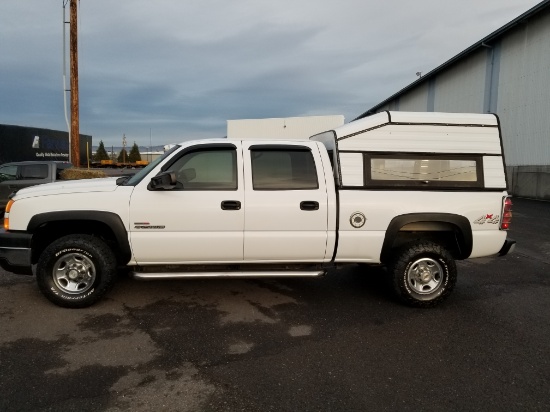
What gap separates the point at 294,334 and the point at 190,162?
2129 millimetres

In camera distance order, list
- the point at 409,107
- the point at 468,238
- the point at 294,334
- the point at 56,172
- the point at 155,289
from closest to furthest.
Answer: the point at 294,334 < the point at 468,238 < the point at 155,289 < the point at 56,172 < the point at 409,107

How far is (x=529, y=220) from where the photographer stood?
11406 millimetres

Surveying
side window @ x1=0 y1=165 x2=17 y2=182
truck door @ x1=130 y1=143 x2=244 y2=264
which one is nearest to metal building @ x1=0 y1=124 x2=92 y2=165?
side window @ x1=0 y1=165 x2=17 y2=182

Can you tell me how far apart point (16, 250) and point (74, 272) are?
24.1 inches

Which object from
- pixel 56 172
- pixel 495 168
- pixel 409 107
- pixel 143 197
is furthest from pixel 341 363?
pixel 409 107

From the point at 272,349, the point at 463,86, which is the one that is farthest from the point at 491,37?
the point at 272,349

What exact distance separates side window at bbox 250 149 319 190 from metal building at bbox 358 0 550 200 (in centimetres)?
1586

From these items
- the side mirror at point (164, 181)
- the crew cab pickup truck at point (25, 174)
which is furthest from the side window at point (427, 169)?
the crew cab pickup truck at point (25, 174)

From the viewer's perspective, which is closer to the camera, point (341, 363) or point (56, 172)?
point (341, 363)

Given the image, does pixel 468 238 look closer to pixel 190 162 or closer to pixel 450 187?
pixel 450 187

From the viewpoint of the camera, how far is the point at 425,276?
455cm

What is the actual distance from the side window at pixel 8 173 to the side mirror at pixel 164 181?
7.46 metres

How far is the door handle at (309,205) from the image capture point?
168 inches

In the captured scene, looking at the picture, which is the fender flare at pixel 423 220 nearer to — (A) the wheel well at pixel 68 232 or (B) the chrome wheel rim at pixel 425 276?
(B) the chrome wheel rim at pixel 425 276
